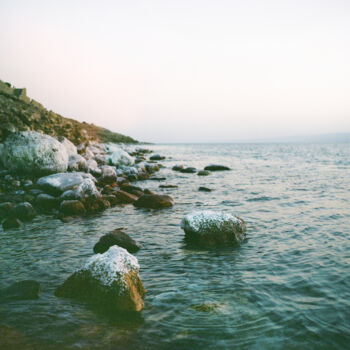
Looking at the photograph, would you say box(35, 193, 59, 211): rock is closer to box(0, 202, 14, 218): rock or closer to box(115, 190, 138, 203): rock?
box(0, 202, 14, 218): rock

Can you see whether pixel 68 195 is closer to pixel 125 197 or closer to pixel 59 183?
pixel 59 183

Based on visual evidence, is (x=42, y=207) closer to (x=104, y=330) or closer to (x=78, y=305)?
(x=78, y=305)

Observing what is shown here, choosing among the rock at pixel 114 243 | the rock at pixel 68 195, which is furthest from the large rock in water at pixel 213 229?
the rock at pixel 68 195

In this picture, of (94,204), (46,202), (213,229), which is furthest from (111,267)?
(46,202)

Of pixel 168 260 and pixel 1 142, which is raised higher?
pixel 1 142

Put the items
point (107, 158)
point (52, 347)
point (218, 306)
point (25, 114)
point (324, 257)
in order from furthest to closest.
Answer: point (107, 158) → point (25, 114) → point (324, 257) → point (218, 306) → point (52, 347)

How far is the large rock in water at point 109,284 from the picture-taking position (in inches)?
168

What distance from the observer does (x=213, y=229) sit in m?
7.16

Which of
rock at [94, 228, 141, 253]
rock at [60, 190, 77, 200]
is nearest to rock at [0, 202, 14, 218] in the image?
rock at [60, 190, 77, 200]

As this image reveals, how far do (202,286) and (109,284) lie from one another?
1504 millimetres

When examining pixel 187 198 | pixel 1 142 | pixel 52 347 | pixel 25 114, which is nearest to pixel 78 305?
pixel 52 347

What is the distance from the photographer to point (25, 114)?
69.2ft

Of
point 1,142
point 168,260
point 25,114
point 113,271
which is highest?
point 25,114

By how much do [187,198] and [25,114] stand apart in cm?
1418
